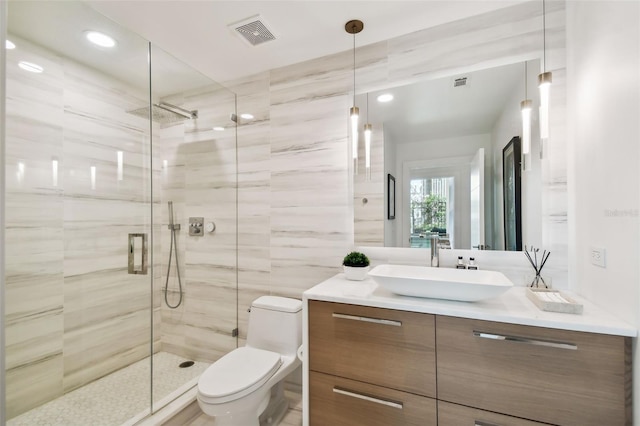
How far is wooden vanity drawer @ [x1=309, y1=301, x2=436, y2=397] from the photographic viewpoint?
1235mm

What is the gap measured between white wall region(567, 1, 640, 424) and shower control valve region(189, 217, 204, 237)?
2497mm

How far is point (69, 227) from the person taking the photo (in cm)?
188

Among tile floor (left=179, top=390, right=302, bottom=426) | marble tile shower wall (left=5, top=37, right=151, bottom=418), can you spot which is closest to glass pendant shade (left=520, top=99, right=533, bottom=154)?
tile floor (left=179, top=390, right=302, bottom=426)

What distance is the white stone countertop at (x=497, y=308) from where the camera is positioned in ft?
3.37

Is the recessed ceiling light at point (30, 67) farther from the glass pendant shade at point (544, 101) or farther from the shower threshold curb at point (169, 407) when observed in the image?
the glass pendant shade at point (544, 101)

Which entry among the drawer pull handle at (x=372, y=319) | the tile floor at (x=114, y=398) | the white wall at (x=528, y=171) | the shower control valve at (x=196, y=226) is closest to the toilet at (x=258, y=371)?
the drawer pull handle at (x=372, y=319)

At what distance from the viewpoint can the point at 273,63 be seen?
214 cm

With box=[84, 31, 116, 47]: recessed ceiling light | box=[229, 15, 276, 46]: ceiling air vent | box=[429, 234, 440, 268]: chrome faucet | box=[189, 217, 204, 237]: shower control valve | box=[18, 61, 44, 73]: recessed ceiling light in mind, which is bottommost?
box=[429, 234, 440, 268]: chrome faucet

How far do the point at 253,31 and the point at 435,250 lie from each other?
1.79 meters

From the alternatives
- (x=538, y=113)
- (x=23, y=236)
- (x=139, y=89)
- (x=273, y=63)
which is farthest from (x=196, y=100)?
(x=538, y=113)

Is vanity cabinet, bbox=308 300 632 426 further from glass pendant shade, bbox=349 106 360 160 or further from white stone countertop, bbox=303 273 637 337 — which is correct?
glass pendant shade, bbox=349 106 360 160

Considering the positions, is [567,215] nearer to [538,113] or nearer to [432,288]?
[538,113]

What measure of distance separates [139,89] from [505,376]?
277cm

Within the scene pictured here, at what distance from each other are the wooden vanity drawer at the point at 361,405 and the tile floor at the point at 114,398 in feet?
3.96
